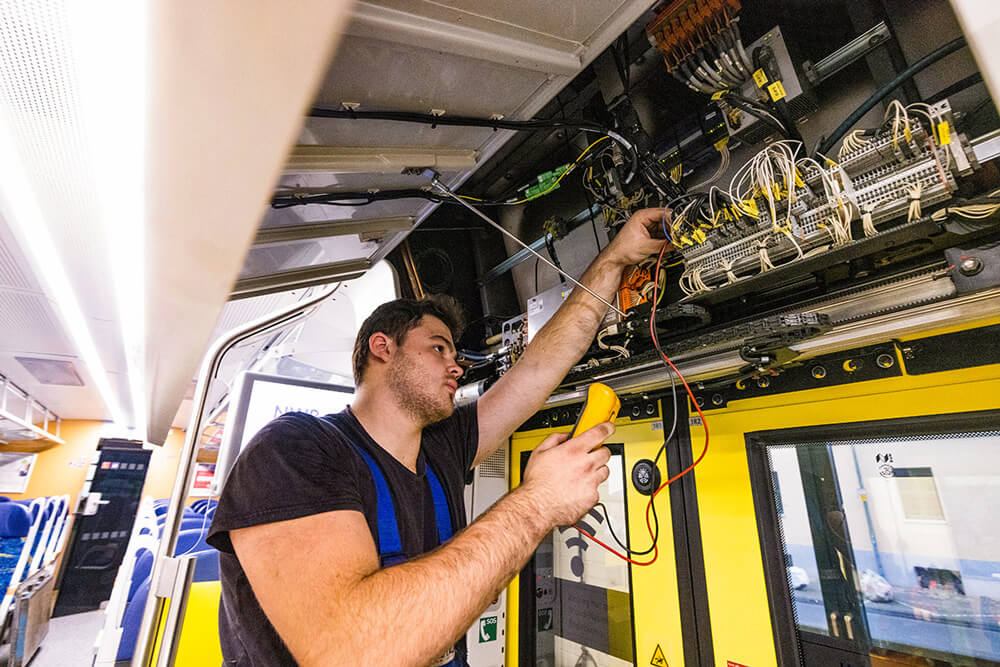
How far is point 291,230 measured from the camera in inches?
50.1

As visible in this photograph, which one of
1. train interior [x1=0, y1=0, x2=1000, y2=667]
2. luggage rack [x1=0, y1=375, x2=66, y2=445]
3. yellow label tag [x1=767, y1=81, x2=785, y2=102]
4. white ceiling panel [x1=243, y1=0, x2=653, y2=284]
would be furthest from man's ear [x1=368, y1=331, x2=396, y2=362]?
luggage rack [x1=0, y1=375, x2=66, y2=445]

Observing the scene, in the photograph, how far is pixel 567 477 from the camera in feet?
3.42

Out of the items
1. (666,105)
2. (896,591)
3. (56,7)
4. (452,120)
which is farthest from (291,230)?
(896,591)

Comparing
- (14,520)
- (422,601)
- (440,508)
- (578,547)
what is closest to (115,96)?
(422,601)

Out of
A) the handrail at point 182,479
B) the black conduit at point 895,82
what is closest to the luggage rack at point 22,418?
the handrail at point 182,479

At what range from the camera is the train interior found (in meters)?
0.61

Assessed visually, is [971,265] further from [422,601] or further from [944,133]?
[422,601]

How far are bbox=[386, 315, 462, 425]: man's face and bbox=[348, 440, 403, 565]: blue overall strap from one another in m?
0.23

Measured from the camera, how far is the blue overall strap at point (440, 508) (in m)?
1.29

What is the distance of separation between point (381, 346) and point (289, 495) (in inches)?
29.2

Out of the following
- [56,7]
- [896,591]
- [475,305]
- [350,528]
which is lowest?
[896,591]

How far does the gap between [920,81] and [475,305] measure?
7.34 ft

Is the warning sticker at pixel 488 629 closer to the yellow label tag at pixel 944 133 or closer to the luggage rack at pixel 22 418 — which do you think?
the yellow label tag at pixel 944 133

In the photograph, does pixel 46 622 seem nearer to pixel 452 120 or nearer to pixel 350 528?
pixel 350 528
